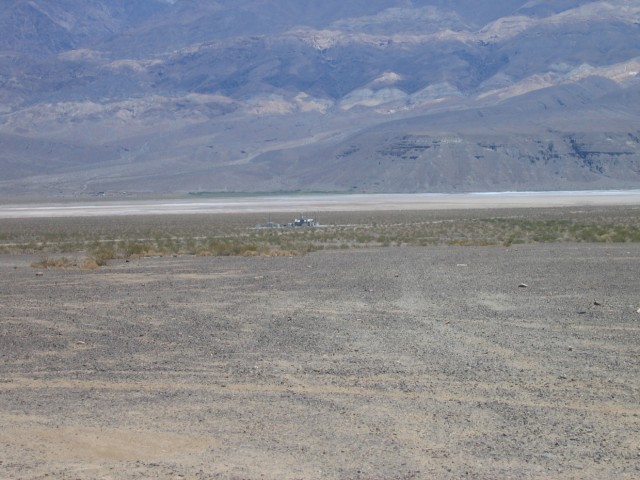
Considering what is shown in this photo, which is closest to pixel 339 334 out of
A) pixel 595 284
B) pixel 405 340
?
pixel 405 340

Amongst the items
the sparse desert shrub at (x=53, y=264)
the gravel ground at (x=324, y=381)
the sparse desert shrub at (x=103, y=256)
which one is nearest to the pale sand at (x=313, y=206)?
the sparse desert shrub at (x=103, y=256)

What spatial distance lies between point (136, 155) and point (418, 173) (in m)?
68.6

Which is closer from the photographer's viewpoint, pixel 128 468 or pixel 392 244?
pixel 128 468

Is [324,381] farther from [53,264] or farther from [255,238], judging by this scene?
[255,238]

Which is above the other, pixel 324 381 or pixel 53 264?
pixel 53 264

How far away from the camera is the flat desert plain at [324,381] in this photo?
7910mm

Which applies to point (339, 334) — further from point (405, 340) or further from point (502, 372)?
point (502, 372)

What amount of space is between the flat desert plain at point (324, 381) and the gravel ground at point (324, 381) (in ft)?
0.09

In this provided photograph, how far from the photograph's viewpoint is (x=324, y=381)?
421 inches

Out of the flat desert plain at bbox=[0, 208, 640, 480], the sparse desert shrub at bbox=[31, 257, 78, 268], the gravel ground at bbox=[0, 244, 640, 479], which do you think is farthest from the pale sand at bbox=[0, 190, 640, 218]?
the gravel ground at bbox=[0, 244, 640, 479]

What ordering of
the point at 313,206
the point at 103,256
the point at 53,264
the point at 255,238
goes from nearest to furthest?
the point at 53,264, the point at 103,256, the point at 255,238, the point at 313,206

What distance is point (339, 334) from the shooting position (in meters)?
13.9

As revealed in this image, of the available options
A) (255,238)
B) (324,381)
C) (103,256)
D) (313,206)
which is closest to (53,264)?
(103,256)

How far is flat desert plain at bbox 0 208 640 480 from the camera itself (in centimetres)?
791
